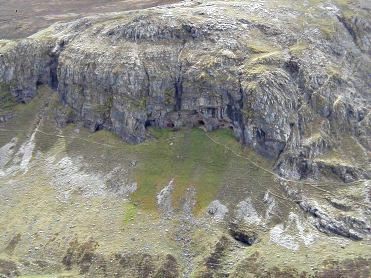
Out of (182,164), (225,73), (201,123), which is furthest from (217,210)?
(225,73)

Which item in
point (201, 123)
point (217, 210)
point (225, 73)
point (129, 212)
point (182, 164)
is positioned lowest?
point (129, 212)

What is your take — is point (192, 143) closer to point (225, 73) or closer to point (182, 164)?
point (182, 164)

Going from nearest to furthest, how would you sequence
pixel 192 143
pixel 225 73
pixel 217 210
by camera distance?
pixel 217 210 → pixel 192 143 → pixel 225 73

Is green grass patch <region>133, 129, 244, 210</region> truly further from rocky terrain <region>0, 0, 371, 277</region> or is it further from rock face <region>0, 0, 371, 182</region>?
rock face <region>0, 0, 371, 182</region>

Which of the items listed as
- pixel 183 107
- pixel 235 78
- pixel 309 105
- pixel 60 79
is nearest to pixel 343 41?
pixel 309 105

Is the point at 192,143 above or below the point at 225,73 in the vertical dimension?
below

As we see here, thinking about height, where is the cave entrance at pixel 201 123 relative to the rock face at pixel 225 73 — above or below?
below

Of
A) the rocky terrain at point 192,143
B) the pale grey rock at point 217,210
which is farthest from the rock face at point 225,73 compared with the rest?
the pale grey rock at point 217,210

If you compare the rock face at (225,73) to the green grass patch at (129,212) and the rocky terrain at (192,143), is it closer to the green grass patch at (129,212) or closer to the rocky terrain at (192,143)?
the rocky terrain at (192,143)
